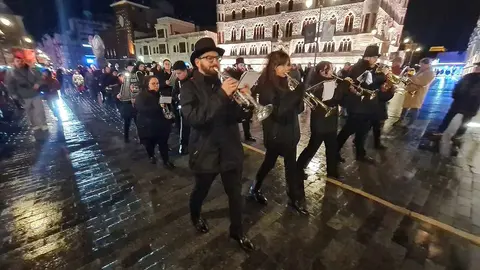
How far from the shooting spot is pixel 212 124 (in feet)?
7.22

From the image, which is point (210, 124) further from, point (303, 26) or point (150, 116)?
point (303, 26)

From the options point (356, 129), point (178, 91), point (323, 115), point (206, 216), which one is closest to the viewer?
point (206, 216)

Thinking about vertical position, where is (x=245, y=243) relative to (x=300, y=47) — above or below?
below

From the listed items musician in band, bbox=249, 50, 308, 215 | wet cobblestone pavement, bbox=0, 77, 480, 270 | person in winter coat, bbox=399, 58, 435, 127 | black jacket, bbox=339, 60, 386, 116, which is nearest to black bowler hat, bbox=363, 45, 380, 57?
black jacket, bbox=339, 60, 386, 116

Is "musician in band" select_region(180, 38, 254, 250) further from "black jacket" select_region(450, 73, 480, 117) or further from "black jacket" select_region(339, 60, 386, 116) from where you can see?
"black jacket" select_region(450, 73, 480, 117)

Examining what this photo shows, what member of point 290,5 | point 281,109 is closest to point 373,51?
point 281,109

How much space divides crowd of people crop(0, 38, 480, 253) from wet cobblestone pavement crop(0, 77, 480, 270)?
1.01 ft

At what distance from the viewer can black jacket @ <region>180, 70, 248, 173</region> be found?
6.52 feet

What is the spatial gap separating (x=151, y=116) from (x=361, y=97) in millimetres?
4303

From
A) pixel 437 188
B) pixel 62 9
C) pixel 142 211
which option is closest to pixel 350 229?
pixel 437 188

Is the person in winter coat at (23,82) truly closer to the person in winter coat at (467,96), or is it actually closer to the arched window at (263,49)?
the person in winter coat at (467,96)

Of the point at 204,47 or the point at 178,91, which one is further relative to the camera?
the point at 178,91

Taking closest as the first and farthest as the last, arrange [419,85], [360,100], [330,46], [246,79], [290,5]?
[246,79] < [360,100] < [419,85] < [330,46] < [290,5]

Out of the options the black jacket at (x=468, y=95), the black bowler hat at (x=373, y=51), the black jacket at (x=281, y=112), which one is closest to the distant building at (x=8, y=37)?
the black jacket at (x=281, y=112)
